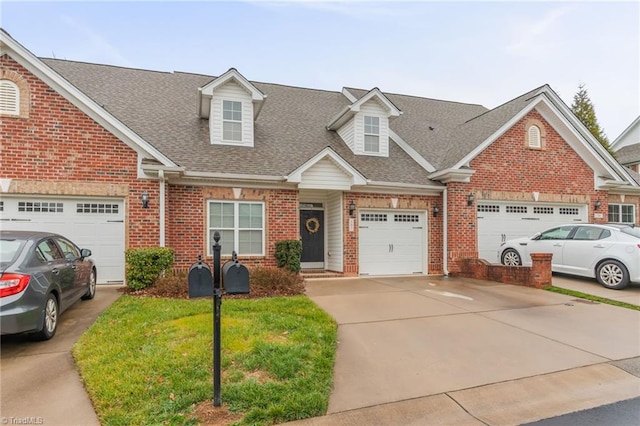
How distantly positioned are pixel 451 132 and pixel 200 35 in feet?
34.0

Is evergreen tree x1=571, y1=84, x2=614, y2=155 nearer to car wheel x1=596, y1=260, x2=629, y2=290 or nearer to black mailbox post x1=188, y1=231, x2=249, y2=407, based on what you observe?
car wheel x1=596, y1=260, x2=629, y2=290

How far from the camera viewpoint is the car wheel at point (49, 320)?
519 cm

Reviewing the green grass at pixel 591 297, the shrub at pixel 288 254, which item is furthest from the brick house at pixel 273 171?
the green grass at pixel 591 297

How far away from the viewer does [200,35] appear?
1126cm

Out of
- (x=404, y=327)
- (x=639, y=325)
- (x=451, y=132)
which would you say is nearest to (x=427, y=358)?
(x=404, y=327)

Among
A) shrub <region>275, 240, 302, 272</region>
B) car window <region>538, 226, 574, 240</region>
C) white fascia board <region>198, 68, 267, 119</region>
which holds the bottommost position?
shrub <region>275, 240, 302, 272</region>

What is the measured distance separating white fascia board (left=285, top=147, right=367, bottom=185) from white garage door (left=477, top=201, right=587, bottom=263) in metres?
4.72

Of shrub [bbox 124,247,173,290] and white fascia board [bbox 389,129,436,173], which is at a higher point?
white fascia board [bbox 389,129,436,173]

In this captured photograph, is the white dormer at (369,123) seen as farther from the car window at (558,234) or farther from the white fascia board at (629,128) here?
the white fascia board at (629,128)

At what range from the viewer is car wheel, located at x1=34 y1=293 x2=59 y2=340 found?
519 cm

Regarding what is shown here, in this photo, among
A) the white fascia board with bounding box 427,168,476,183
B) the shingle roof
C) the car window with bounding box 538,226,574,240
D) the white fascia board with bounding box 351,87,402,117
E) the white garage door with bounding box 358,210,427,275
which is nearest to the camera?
the car window with bounding box 538,226,574,240

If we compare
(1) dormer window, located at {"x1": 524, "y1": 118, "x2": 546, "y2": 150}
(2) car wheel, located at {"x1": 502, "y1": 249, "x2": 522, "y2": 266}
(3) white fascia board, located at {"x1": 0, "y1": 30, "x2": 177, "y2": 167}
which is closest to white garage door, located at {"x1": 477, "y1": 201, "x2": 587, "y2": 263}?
(2) car wheel, located at {"x1": 502, "y1": 249, "x2": 522, "y2": 266}

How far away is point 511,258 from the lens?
468 inches

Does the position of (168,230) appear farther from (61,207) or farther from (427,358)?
(427,358)
